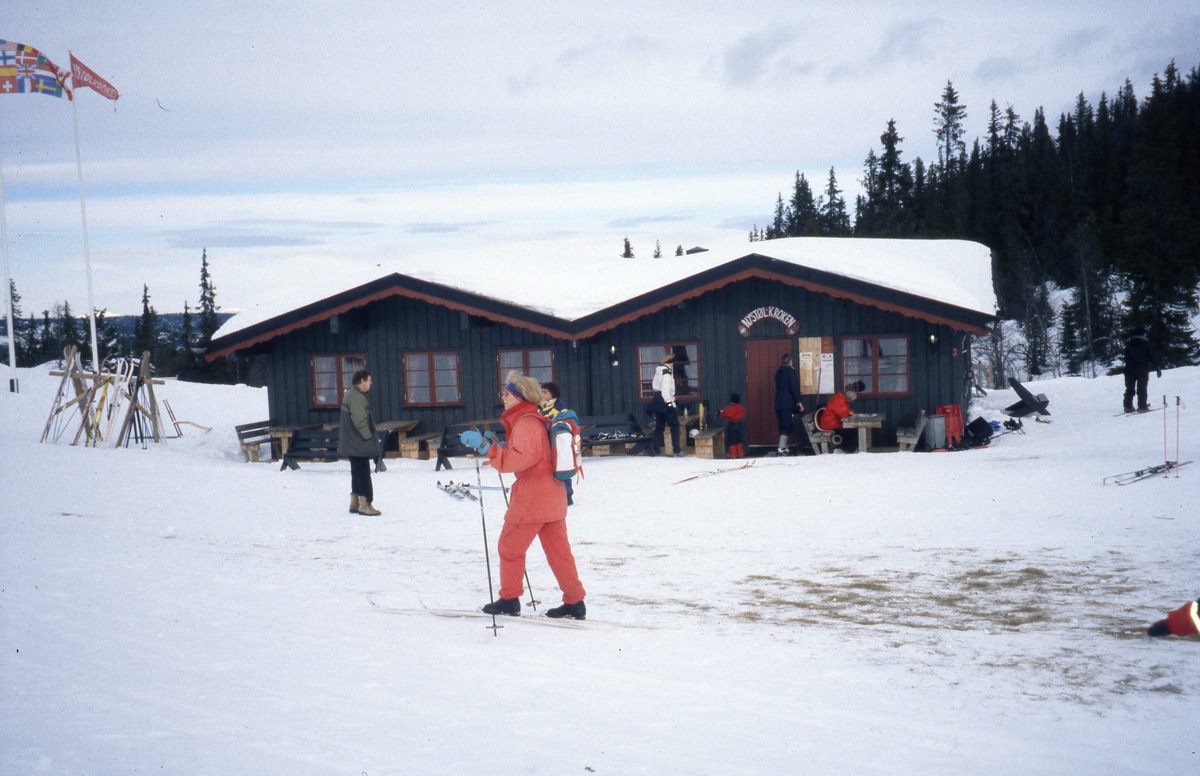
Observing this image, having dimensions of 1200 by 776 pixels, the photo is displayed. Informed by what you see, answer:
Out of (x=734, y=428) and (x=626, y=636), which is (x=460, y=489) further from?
(x=626, y=636)

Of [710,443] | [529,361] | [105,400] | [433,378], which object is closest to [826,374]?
[710,443]

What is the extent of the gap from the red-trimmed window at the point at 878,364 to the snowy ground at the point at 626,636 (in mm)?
4659

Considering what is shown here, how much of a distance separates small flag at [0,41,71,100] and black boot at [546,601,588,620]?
23969mm

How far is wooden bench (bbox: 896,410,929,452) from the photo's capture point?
605 inches

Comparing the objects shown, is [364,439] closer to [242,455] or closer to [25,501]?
[25,501]

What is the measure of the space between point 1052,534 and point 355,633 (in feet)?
22.9

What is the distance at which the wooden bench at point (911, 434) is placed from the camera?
50.4 feet

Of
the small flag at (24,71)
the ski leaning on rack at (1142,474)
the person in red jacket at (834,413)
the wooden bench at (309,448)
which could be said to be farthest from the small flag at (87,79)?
the ski leaning on rack at (1142,474)

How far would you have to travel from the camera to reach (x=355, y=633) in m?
5.63

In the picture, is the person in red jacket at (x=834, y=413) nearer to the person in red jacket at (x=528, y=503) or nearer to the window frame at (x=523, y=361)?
the window frame at (x=523, y=361)

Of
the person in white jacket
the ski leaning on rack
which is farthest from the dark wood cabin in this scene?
the ski leaning on rack

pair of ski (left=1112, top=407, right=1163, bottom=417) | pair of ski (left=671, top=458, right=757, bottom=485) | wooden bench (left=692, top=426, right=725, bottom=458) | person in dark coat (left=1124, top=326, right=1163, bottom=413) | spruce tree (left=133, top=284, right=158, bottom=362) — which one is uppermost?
spruce tree (left=133, top=284, right=158, bottom=362)

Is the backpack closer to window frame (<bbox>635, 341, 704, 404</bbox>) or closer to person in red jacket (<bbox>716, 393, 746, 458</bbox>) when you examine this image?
person in red jacket (<bbox>716, 393, 746, 458</bbox>)

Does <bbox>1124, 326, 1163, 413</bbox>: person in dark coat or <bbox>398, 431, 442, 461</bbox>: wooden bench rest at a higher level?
<bbox>1124, 326, 1163, 413</bbox>: person in dark coat
